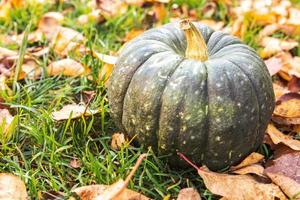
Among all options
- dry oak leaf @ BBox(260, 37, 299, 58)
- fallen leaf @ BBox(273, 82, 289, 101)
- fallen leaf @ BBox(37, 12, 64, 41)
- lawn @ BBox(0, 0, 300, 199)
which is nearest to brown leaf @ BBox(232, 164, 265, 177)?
lawn @ BBox(0, 0, 300, 199)

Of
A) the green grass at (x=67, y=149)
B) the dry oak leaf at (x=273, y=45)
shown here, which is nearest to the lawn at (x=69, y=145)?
the green grass at (x=67, y=149)

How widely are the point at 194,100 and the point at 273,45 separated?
1565mm

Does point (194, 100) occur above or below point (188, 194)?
above

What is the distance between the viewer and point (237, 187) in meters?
2.25

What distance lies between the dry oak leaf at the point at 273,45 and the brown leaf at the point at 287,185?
1434mm

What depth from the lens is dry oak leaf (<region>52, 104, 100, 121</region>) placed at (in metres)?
2.56

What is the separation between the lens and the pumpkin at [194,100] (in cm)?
227

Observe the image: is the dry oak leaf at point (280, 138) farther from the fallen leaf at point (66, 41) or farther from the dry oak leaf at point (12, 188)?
the fallen leaf at point (66, 41)

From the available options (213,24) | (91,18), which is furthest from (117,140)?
(213,24)

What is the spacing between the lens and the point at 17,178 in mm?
2215

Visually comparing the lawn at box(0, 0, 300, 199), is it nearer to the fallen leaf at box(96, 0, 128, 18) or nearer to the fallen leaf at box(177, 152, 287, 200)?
the fallen leaf at box(177, 152, 287, 200)

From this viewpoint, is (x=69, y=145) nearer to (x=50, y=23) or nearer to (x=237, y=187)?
(x=237, y=187)

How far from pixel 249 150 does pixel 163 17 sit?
1.79 metres

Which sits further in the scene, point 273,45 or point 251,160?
point 273,45
